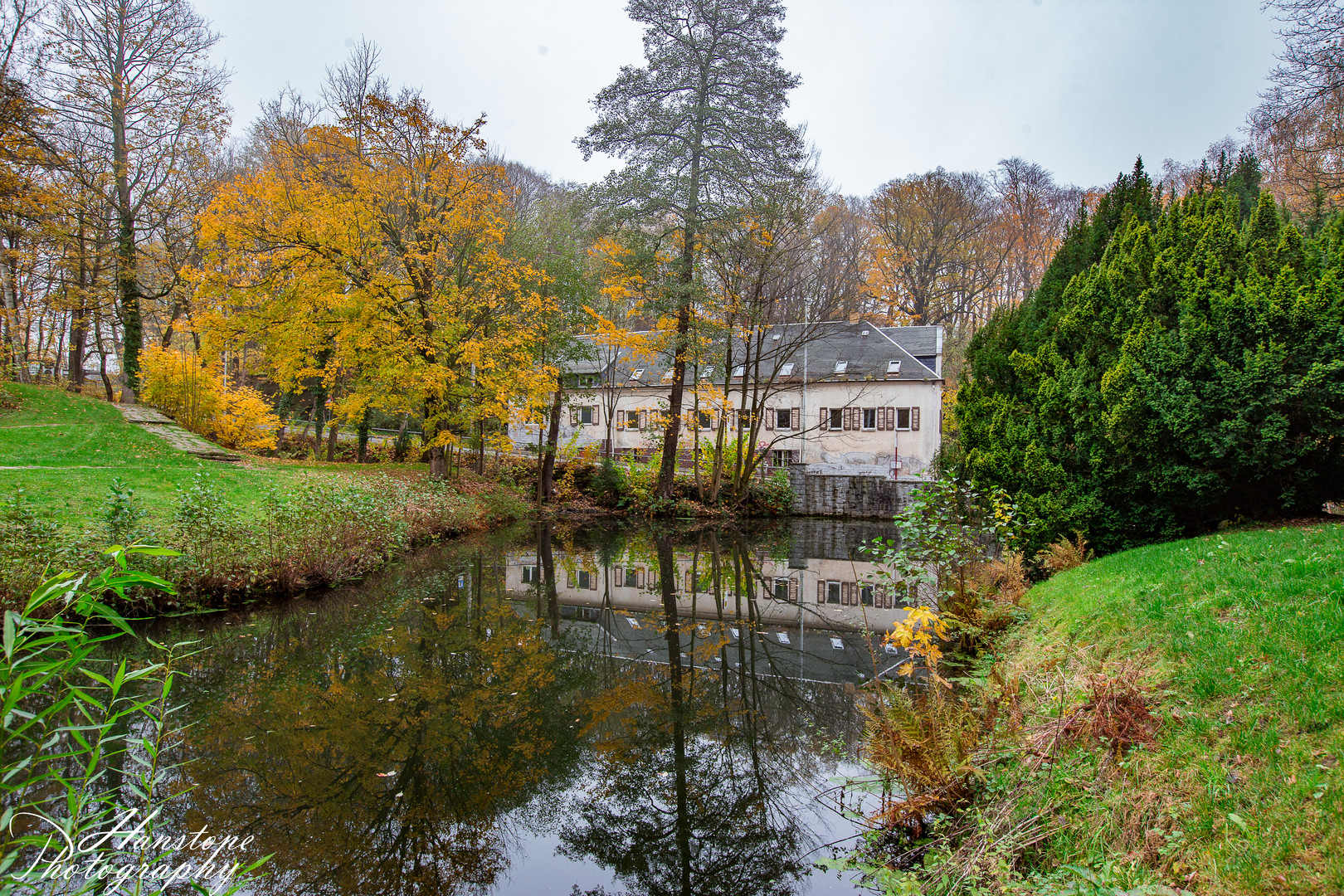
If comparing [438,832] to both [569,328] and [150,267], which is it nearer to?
[569,328]

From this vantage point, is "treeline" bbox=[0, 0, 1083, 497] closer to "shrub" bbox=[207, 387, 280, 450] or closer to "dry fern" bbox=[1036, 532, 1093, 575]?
"shrub" bbox=[207, 387, 280, 450]

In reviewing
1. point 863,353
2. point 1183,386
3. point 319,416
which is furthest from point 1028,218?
point 319,416

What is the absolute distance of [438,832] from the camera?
4.07m

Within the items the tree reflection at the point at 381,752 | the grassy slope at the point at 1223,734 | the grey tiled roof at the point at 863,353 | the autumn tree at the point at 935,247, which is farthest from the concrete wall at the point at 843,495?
the grassy slope at the point at 1223,734

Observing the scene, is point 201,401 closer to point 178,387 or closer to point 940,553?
point 178,387

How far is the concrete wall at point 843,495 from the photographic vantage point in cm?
2420

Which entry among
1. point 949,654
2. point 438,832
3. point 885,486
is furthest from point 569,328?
point 438,832

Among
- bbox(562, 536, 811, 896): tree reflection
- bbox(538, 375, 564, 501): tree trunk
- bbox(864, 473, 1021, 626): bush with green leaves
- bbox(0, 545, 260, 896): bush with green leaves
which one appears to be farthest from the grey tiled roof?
bbox(0, 545, 260, 896): bush with green leaves

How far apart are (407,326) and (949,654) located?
46.7ft

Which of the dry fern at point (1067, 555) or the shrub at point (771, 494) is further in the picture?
the shrub at point (771, 494)

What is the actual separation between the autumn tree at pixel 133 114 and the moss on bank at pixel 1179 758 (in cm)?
2198

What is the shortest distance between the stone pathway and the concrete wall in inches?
679

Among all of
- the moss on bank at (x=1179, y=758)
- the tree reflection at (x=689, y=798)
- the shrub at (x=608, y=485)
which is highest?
the shrub at (x=608, y=485)

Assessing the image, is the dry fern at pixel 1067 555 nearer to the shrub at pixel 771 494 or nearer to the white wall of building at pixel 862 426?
the shrub at pixel 771 494
